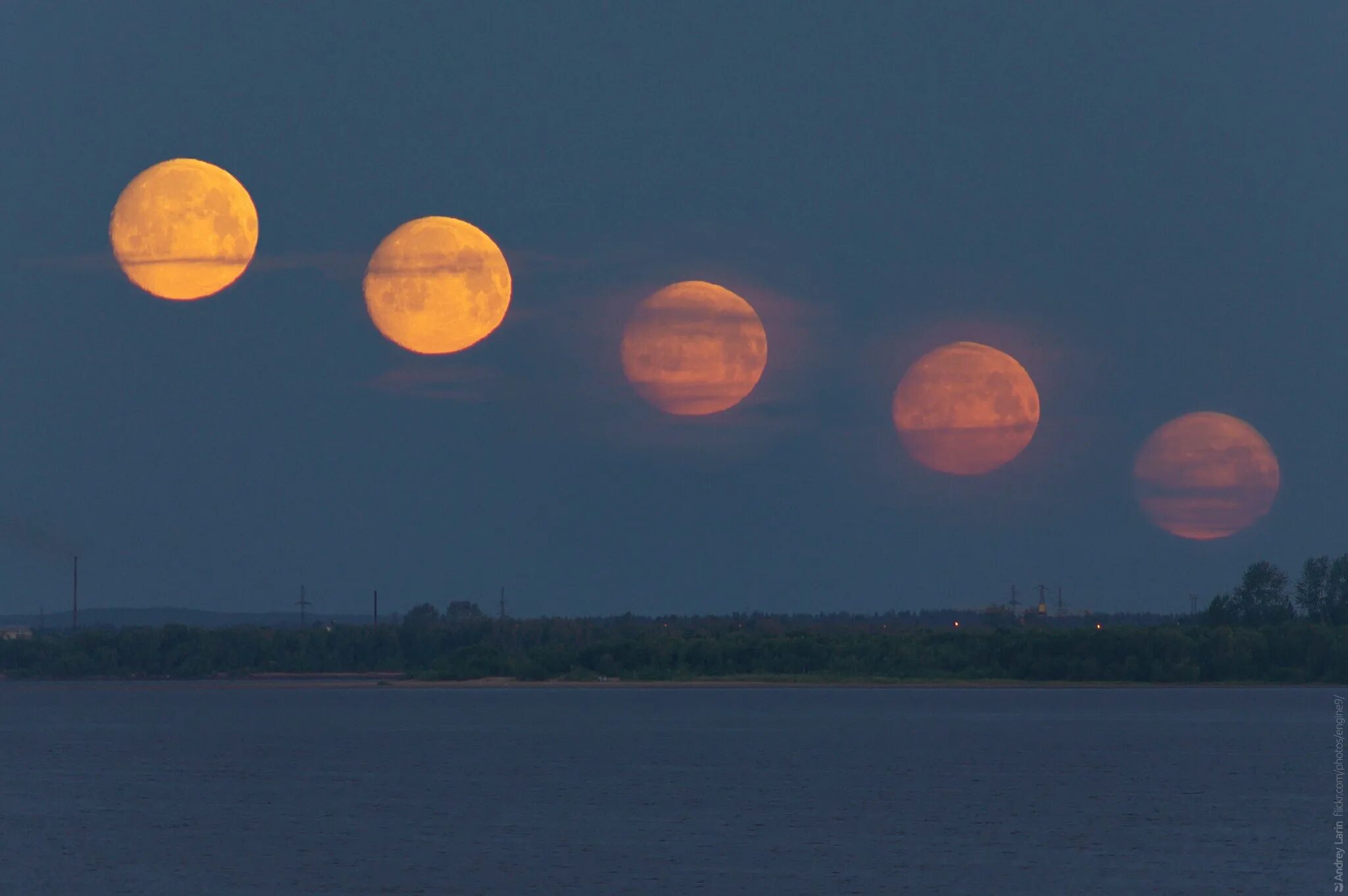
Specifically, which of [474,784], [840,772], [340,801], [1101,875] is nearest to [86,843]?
[340,801]

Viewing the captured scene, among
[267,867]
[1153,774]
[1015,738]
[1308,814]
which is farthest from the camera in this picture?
[1015,738]

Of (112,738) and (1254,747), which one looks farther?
(112,738)

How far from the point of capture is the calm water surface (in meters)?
62.1

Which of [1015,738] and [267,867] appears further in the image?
[1015,738]

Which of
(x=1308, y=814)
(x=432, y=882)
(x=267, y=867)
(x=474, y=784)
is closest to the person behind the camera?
(x=432, y=882)

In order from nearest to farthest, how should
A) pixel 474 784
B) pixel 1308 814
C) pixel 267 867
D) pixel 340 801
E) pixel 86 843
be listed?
pixel 267 867 < pixel 86 843 < pixel 1308 814 < pixel 340 801 < pixel 474 784

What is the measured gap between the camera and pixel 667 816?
270 feet

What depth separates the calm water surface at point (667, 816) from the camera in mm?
62125

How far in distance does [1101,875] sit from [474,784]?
1843 inches

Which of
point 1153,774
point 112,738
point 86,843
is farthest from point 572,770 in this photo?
point 112,738

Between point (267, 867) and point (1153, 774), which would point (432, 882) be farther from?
point (1153, 774)

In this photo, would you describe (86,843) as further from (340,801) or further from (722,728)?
(722,728)

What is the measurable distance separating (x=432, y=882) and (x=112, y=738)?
10681cm

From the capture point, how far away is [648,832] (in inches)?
2975
